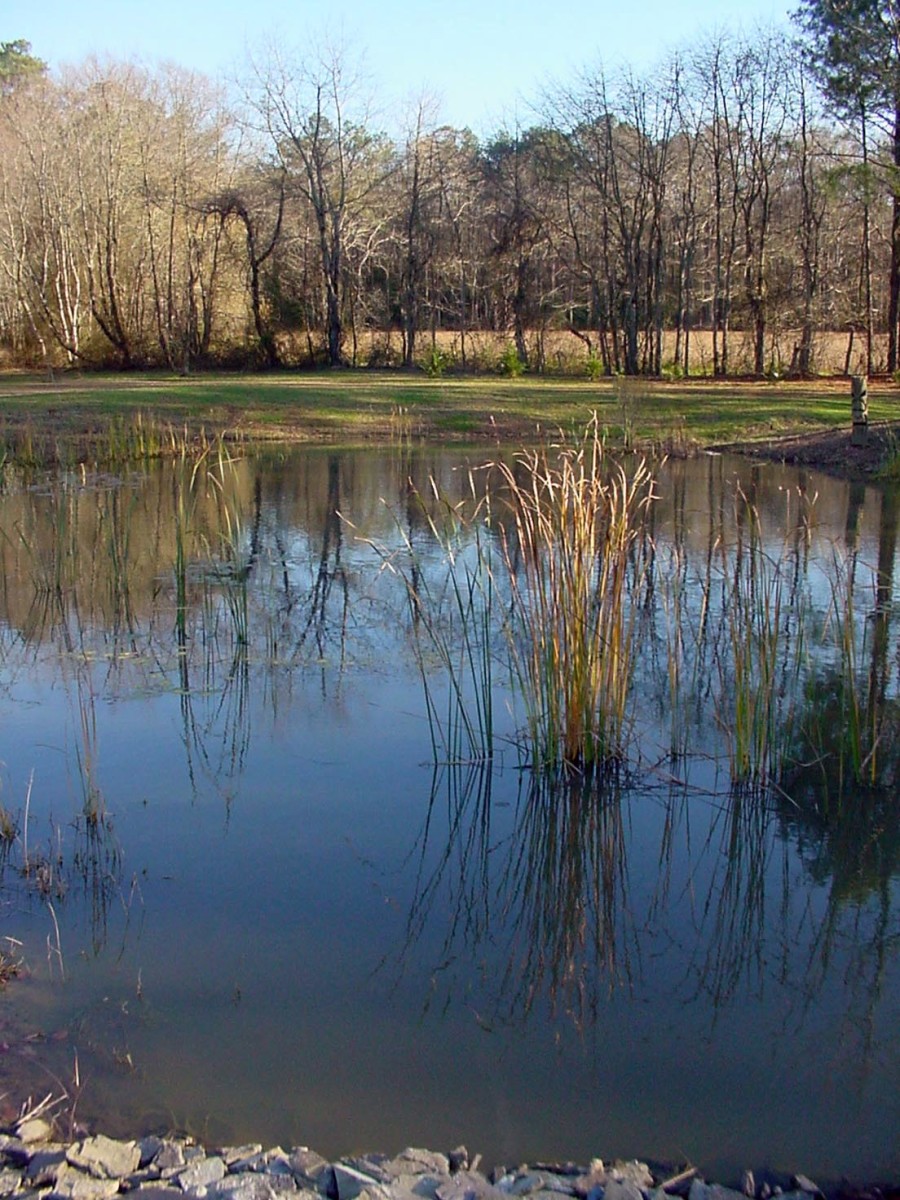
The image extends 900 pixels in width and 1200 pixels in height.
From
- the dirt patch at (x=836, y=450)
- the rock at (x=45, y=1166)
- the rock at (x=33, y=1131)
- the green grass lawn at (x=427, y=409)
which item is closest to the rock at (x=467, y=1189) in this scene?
the rock at (x=45, y=1166)

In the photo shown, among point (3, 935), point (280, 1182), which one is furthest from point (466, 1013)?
point (3, 935)

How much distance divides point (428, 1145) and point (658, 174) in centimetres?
2794

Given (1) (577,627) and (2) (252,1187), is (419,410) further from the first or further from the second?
(2) (252,1187)

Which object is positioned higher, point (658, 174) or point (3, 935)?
point (658, 174)

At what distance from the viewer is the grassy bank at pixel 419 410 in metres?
18.7

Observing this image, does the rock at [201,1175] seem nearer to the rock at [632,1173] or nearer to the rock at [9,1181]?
the rock at [9,1181]

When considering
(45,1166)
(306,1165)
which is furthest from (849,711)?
(45,1166)

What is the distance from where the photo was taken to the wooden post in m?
16.7

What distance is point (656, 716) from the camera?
5.98 metres

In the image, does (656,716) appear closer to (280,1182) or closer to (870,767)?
(870,767)

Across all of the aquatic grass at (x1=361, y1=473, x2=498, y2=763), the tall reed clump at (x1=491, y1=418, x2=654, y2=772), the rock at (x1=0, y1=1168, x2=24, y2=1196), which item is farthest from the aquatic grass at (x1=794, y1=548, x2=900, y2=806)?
the rock at (x1=0, y1=1168, x2=24, y2=1196)

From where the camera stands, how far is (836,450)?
16.9m

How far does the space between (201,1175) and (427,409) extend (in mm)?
19704

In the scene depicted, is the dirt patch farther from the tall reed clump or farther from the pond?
the tall reed clump
